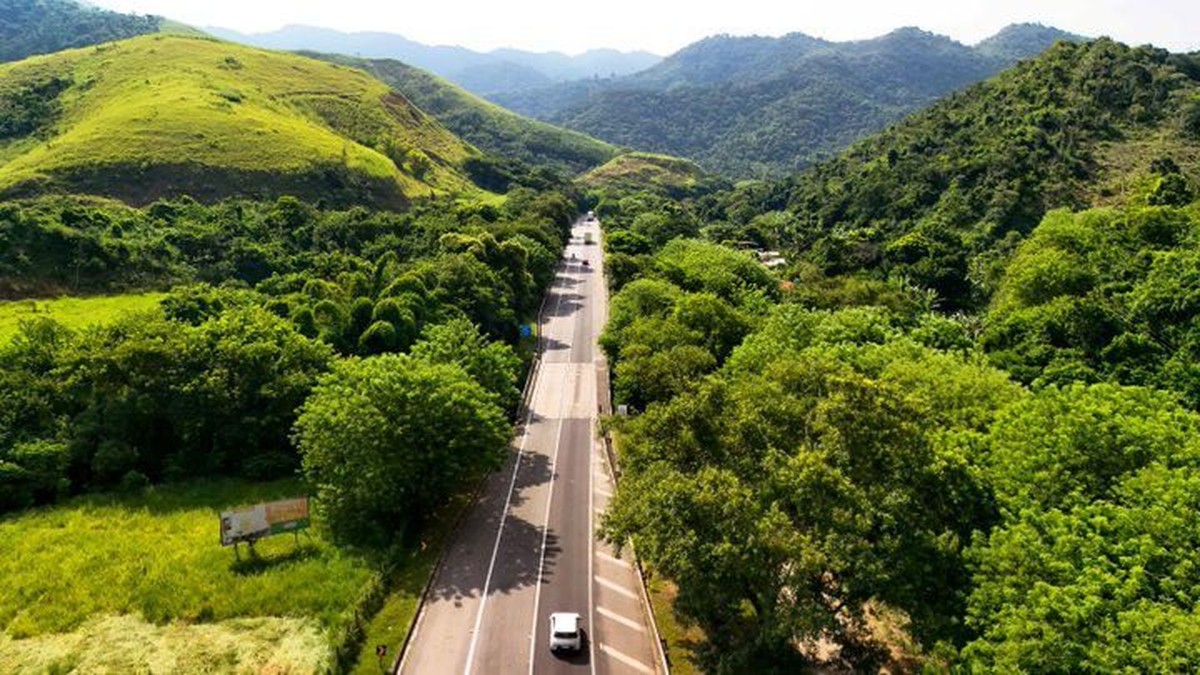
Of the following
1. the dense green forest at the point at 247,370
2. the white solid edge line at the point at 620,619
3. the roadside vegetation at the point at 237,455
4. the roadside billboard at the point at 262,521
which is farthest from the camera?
the dense green forest at the point at 247,370

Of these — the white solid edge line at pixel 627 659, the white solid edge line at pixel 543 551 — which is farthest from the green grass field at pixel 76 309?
the white solid edge line at pixel 627 659

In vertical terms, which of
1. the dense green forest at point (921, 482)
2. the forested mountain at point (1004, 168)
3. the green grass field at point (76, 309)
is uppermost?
the forested mountain at point (1004, 168)

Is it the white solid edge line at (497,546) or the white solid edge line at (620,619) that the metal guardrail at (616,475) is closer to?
the white solid edge line at (620,619)

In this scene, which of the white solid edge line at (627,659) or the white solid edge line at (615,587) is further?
the white solid edge line at (615,587)

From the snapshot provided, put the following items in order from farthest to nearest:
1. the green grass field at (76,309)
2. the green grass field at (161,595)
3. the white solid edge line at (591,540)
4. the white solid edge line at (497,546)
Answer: the green grass field at (76,309) → the white solid edge line at (591,540) → the white solid edge line at (497,546) → the green grass field at (161,595)

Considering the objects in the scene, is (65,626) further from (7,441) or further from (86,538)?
(7,441)

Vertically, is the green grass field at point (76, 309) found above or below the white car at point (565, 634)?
above

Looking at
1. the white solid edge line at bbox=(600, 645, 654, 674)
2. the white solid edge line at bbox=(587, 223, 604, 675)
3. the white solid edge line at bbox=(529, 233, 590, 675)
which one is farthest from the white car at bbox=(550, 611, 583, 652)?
the white solid edge line at bbox=(600, 645, 654, 674)

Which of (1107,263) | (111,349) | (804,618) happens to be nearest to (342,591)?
(804,618)
